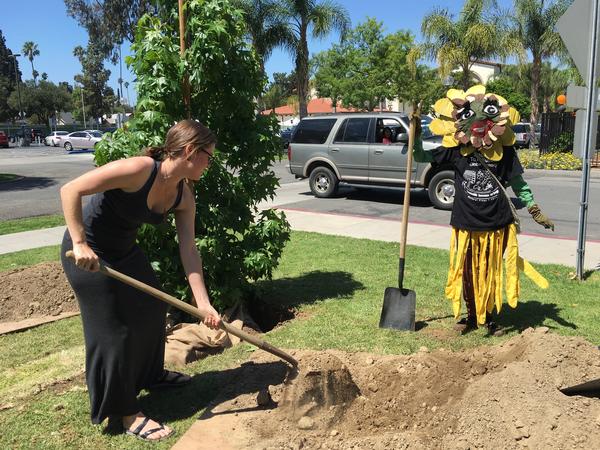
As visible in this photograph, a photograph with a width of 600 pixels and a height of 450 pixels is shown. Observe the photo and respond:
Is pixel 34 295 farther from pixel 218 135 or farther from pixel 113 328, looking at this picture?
→ pixel 113 328

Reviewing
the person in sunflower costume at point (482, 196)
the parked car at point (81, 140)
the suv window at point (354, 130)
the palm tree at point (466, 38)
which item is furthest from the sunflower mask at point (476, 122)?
the parked car at point (81, 140)

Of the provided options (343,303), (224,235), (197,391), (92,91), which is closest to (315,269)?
(343,303)

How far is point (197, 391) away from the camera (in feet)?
12.1

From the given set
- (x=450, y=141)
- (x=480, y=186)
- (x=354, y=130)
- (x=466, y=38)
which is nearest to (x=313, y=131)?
(x=354, y=130)

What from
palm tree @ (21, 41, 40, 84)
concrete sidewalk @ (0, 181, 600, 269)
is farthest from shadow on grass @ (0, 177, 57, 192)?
palm tree @ (21, 41, 40, 84)

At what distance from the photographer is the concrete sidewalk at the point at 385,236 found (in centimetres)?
743

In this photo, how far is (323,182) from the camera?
13.4 metres

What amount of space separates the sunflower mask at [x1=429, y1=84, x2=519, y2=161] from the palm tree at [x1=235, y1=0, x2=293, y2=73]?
81.9 feet

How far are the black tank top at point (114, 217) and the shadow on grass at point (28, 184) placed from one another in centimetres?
1487

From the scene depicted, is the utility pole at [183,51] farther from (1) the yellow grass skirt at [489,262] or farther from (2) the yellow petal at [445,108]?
(1) the yellow grass skirt at [489,262]

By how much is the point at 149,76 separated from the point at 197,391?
2469mm

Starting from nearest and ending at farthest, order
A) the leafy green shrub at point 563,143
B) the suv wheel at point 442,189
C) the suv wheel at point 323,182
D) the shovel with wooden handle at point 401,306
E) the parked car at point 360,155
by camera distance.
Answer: the shovel with wooden handle at point 401,306, the suv wheel at point 442,189, the parked car at point 360,155, the suv wheel at point 323,182, the leafy green shrub at point 563,143

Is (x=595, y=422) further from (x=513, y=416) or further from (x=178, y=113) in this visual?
(x=178, y=113)

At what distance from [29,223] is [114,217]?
Answer: 8.31 m
